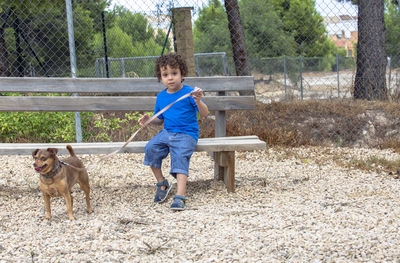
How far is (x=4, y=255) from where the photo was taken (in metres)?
2.86

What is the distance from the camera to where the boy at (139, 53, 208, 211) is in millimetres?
3932

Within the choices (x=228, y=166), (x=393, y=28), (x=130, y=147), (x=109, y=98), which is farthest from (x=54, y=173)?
(x=393, y=28)

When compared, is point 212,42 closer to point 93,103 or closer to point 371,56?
point 371,56

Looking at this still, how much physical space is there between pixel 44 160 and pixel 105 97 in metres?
1.45

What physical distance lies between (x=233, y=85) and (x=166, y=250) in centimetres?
229

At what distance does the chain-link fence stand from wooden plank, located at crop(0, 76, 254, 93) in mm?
1225

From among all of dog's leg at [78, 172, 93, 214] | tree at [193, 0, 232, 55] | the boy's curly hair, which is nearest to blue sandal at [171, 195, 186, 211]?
dog's leg at [78, 172, 93, 214]

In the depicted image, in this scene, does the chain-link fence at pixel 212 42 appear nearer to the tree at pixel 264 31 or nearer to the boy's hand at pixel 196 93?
the tree at pixel 264 31

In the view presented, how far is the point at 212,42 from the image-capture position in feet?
64.8

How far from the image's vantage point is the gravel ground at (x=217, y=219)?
9.21 feet

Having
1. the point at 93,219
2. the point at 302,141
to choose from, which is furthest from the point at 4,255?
the point at 302,141

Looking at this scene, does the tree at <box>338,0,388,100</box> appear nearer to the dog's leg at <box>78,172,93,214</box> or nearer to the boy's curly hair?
the boy's curly hair

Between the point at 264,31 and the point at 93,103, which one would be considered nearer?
the point at 93,103

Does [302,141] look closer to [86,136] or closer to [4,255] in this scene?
[86,136]
